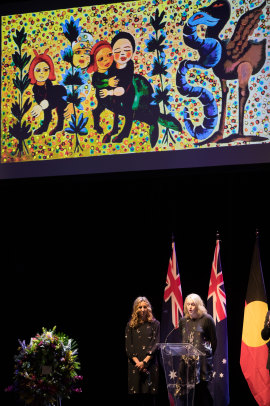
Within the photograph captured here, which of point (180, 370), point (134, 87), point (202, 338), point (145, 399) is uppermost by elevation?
point (134, 87)

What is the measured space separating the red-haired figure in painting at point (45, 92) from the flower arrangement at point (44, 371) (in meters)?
2.08

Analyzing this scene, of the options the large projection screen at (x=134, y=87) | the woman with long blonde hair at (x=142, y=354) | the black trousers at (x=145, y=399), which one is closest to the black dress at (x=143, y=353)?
the woman with long blonde hair at (x=142, y=354)

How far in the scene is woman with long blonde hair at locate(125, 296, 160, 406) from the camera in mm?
5629

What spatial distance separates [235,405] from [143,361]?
1.16 meters

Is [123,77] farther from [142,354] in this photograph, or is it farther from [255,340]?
[255,340]

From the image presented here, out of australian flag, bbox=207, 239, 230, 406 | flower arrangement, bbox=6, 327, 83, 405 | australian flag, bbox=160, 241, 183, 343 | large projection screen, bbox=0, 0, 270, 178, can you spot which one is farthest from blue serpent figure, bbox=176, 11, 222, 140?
flower arrangement, bbox=6, 327, 83, 405

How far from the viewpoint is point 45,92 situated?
628 cm

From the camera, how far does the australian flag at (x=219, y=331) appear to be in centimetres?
580

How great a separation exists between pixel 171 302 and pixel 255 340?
87 centimetres

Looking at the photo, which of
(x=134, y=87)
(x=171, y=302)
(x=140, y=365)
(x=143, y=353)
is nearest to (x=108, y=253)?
(x=171, y=302)

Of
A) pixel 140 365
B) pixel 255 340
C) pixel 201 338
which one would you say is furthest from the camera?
pixel 255 340

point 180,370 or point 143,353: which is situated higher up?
point 143,353

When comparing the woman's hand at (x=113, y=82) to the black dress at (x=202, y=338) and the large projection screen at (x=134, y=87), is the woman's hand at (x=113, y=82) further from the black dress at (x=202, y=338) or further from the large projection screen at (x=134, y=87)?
the black dress at (x=202, y=338)

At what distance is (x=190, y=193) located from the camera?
21.0ft
